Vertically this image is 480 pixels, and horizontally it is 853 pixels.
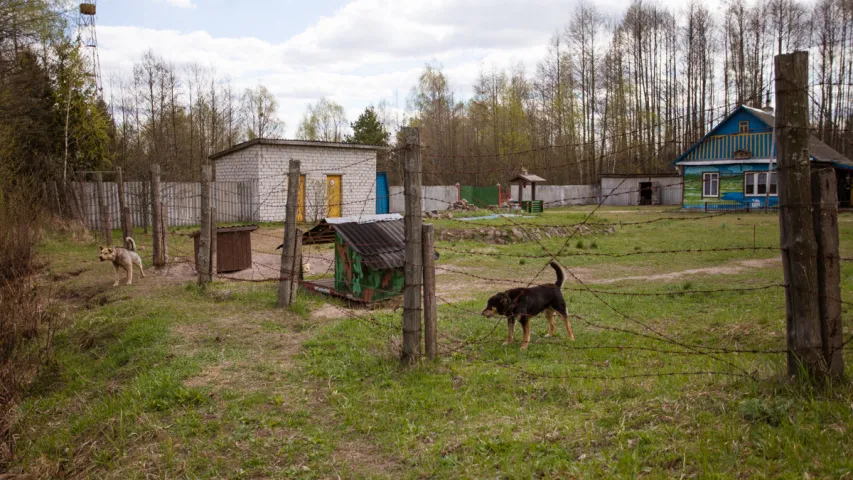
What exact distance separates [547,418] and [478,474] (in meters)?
0.80

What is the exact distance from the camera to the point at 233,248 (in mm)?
A: 12648

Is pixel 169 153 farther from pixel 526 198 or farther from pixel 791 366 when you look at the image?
pixel 791 366

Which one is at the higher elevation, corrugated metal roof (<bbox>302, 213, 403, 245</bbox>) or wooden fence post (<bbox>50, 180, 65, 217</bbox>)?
wooden fence post (<bbox>50, 180, 65, 217</bbox>)

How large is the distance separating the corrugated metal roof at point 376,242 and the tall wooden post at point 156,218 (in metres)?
4.82

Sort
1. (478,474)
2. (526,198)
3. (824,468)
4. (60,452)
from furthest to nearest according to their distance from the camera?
1. (526,198)
2. (60,452)
3. (478,474)
4. (824,468)

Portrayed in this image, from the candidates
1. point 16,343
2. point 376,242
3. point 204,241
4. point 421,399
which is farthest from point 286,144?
point 421,399

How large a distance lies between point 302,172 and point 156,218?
482 inches

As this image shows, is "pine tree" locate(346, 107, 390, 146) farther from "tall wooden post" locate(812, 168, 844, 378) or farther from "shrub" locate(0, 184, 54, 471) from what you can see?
"tall wooden post" locate(812, 168, 844, 378)

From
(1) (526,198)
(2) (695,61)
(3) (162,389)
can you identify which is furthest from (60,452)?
(2) (695,61)

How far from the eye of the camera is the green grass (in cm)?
351

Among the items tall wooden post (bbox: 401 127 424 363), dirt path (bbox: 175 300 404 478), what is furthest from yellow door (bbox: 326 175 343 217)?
tall wooden post (bbox: 401 127 424 363)

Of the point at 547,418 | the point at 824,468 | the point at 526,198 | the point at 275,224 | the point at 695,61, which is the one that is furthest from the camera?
the point at 695,61

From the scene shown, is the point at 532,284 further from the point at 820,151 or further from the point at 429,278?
the point at 820,151

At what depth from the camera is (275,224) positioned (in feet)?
75.5
